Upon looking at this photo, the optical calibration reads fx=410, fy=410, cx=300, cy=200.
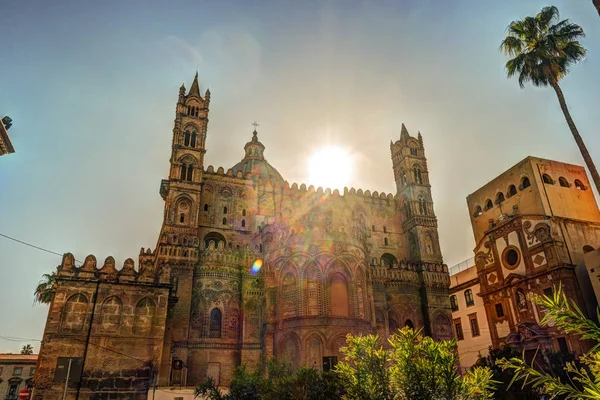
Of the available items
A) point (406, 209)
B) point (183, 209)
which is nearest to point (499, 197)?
point (406, 209)

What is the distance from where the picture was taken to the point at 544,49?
25.3 meters

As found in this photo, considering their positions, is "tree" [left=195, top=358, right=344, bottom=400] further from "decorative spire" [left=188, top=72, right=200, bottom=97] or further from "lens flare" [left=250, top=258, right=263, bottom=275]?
"decorative spire" [left=188, top=72, right=200, bottom=97]

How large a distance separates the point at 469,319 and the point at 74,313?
34.4 meters

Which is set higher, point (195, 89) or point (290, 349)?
point (195, 89)

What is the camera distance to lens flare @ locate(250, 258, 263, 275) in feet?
111

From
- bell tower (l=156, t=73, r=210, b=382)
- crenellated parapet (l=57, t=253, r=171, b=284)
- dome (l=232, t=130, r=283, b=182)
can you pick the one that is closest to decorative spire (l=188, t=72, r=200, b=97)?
bell tower (l=156, t=73, r=210, b=382)

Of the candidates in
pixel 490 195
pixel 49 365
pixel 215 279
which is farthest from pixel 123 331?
pixel 490 195

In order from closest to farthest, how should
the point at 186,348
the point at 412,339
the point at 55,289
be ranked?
the point at 412,339
the point at 55,289
the point at 186,348

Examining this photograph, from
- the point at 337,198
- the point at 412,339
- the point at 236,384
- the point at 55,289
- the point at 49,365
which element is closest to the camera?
the point at 412,339

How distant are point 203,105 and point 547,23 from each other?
101 ft

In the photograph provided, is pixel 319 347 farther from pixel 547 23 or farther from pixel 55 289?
pixel 547 23

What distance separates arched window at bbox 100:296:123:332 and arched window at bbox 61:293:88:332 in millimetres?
1054

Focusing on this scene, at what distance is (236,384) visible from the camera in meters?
16.6

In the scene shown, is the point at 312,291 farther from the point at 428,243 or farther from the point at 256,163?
the point at 256,163
